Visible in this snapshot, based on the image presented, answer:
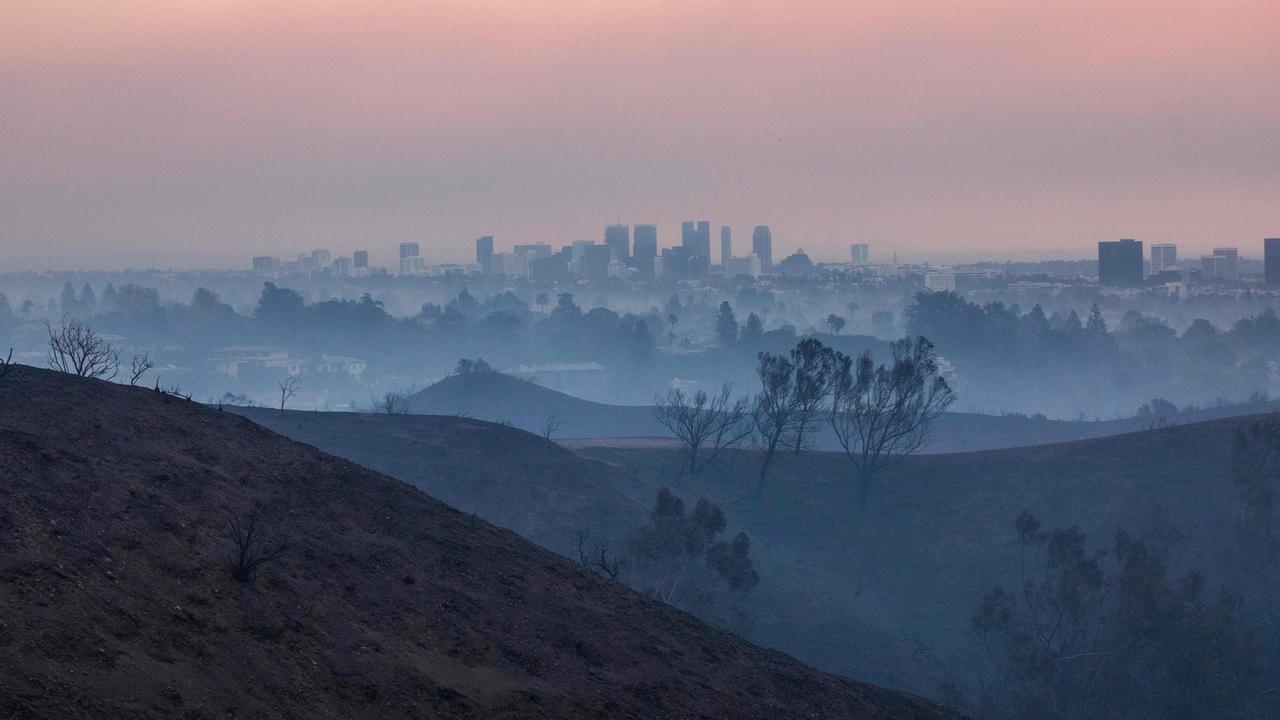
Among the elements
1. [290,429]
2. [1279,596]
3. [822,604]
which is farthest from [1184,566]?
[290,429]

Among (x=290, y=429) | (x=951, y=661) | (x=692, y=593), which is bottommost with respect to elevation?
(x=951, y=661)

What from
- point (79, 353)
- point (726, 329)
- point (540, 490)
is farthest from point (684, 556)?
point (726, 329)

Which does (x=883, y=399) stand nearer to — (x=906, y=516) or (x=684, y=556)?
(x=906, y=516)

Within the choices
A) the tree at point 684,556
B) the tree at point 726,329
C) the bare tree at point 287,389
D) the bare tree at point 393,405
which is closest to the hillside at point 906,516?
the bare tree at point 287,389

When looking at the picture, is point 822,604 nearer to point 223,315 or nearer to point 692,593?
point 692,593

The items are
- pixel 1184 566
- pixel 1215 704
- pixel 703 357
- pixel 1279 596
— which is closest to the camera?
pixel 1215 704

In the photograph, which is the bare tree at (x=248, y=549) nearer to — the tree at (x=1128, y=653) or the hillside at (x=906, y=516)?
the tree at (x=1128, y=653)
